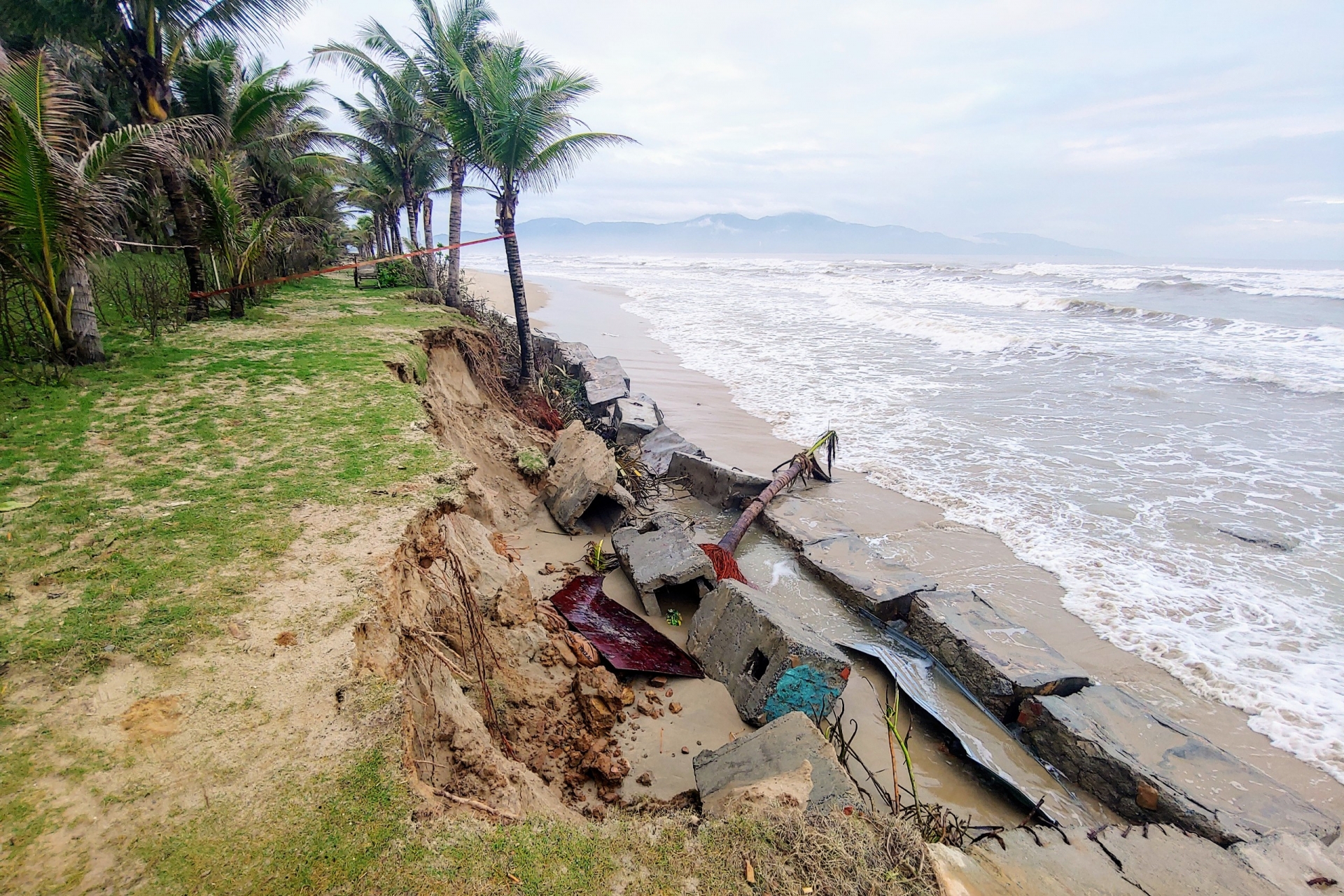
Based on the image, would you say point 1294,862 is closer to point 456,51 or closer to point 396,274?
point 456,51

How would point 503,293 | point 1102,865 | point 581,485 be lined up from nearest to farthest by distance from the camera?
point 1102,865 < point 581,485 < point 503,293

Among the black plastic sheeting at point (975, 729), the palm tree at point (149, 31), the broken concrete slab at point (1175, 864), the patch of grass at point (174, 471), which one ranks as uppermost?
the palm tree at point (149, 31)

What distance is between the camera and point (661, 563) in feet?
20.5

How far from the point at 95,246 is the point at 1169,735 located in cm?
1149

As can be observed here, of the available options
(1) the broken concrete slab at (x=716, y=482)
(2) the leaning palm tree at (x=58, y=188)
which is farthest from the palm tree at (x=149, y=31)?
(1) the broken concrete slab at (x=716, y=482)

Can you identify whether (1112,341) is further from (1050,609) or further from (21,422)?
(21,422)

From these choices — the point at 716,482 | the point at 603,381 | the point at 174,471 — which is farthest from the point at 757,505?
the point at 603,381

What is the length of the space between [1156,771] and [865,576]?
288 cm

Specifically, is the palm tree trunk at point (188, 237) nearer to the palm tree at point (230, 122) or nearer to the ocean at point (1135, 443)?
the palm tree at point (230, 122)

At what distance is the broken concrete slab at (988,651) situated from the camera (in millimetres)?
4973

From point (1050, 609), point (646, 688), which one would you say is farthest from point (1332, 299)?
point (646, 688)

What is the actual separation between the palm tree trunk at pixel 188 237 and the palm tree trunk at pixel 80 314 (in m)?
2.74

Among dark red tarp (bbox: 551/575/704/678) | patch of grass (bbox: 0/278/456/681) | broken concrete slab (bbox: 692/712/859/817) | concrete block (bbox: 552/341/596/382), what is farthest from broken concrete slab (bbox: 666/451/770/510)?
concrete block (bbox: 552/341/596/382)

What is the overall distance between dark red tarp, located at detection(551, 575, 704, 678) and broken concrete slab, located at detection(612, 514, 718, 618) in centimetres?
34
